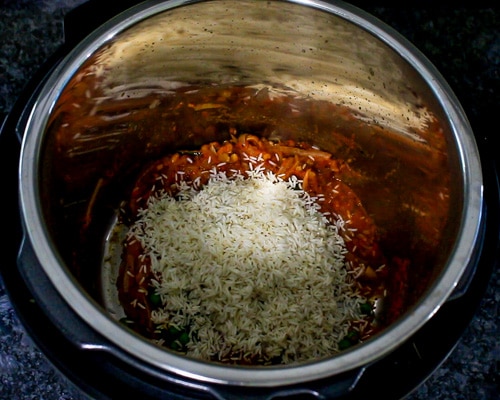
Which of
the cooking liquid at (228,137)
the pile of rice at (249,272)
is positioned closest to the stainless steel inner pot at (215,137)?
the cooking liquid at (228,137)

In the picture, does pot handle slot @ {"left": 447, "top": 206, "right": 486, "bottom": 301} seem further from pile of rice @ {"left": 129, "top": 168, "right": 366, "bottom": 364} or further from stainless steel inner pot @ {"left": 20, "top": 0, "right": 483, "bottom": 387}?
pile of rice @ {"left": 129, "top": 168, "right": 366, "bottom": 364}

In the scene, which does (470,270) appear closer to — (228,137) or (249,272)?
(249,272)

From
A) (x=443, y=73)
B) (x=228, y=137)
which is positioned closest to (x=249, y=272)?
(x=228, y=137)

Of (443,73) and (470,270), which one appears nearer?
(470,270)

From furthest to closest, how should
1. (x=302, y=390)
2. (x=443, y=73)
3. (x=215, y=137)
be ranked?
(x=215, y=137) < (x=443, y=73) < (x=302, y=390)

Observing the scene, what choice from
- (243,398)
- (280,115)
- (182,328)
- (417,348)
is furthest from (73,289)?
(280,115)
